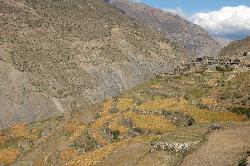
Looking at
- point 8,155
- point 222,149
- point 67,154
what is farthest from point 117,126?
point 222,149

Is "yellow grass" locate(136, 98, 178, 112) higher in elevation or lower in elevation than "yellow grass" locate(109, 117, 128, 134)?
higher

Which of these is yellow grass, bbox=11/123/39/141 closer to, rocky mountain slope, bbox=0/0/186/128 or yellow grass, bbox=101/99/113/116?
yellow grass, bbox=101/99/113/116

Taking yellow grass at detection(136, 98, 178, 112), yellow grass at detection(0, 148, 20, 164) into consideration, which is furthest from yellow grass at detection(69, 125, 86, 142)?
yellow grass at detection(0, 148, 20, 164)

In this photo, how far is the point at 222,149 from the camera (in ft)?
118

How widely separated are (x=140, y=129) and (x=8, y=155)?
70.1 ft

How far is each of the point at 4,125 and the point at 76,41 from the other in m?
72.6

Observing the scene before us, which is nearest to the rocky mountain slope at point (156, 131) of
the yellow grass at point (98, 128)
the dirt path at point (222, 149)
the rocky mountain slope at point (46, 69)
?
the dirt path at point (222, 149)

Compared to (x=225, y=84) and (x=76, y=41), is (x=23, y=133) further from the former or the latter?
(x=76, y=41)

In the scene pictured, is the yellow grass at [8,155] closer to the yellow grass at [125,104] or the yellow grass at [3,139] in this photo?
the yellow grass at [3,139]

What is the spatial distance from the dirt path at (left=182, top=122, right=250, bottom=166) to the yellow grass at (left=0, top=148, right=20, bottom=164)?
105 ft

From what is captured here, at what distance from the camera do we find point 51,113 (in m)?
143

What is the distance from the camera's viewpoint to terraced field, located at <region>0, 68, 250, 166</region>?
4103 centimetres

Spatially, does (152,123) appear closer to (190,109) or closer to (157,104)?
(190,109)

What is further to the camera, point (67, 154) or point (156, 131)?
point (67, 154)
